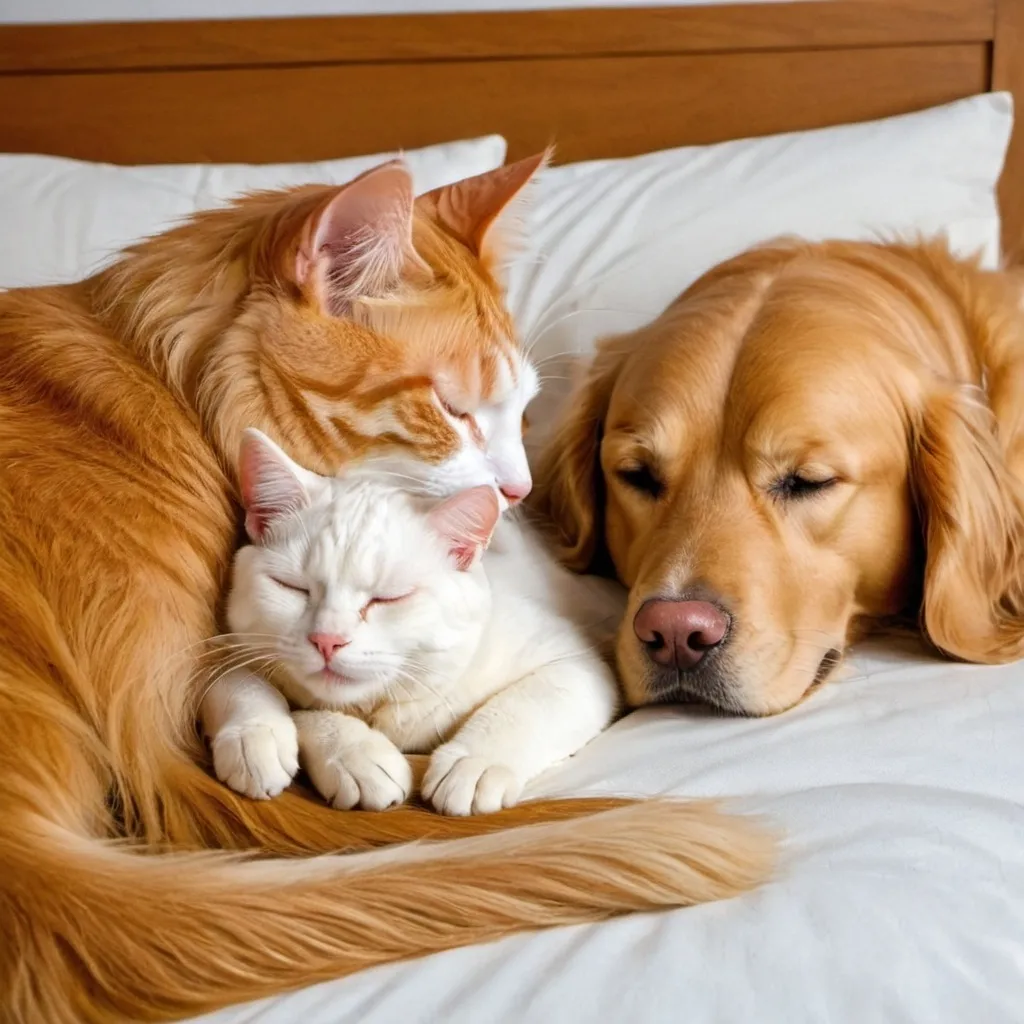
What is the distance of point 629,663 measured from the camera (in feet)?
4.46

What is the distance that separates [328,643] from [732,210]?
132 cm

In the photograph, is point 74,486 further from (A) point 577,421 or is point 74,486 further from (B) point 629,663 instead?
(A) point 577,421

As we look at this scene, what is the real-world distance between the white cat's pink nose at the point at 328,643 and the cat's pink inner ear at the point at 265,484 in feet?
0.54

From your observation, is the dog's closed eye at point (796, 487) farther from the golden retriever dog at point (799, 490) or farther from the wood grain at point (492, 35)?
the wood grain at point (492, 35)

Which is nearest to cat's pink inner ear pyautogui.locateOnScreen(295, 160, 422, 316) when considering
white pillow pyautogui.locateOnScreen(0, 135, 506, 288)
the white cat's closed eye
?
the white cat's closed eye

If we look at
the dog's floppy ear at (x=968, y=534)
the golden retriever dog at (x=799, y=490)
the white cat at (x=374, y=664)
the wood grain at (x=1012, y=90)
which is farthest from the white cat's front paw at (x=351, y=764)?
the wood grain at (x=1012, y=90)

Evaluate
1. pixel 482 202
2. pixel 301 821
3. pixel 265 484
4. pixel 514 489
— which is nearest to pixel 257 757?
pixel 301 821

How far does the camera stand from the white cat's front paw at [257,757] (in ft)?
3.60

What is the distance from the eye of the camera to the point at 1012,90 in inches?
94.2

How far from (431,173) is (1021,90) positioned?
125cm

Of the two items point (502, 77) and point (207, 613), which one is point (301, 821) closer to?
point (207, 613)

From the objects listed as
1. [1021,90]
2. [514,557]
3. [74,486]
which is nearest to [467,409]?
[514,557]

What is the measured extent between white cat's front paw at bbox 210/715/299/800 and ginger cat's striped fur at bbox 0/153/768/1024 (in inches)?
0.6

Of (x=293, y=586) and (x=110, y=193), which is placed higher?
(x=110, y=193)
